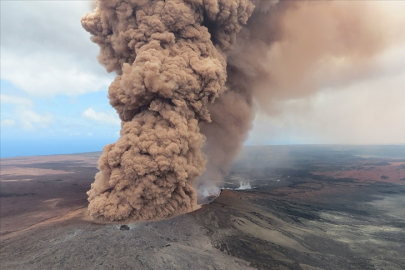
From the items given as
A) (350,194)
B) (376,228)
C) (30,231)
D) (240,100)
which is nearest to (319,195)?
(350,194)

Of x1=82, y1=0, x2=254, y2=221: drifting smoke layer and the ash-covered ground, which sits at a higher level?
x1=82, y1=0, x2=254, y2=221: drifting smoke layer

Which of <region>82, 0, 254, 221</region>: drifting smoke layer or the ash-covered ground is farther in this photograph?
<region>82, 0, 254, 221</region>: drifting smoke layer

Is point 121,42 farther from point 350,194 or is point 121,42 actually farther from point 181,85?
point 350,194

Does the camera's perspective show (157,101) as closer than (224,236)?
No

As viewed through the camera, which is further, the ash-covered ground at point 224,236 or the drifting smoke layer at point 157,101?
the drifting smoke layer at point 157,101

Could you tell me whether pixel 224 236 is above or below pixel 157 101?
below

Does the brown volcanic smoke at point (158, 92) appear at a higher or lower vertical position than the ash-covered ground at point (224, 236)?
higher

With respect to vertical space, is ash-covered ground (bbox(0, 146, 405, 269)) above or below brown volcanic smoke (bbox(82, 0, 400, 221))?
below

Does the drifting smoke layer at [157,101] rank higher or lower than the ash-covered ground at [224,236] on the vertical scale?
higher
